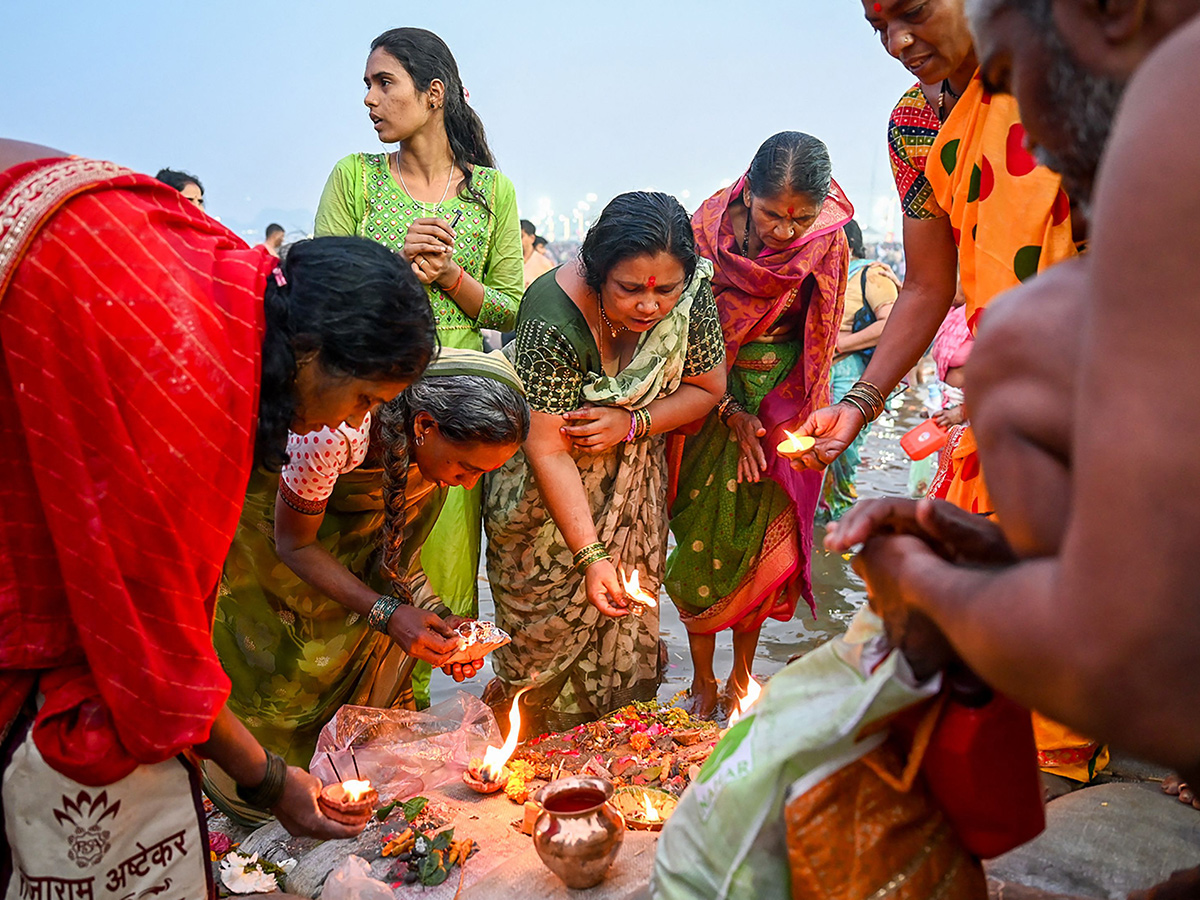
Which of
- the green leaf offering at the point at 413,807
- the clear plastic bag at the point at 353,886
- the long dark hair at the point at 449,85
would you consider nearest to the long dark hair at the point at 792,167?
the long dark hair at the point at 449,85

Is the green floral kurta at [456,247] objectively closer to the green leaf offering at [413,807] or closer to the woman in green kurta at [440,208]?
the woman in green kurta at [440,208]

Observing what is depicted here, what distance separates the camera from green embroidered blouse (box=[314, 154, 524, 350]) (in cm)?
398

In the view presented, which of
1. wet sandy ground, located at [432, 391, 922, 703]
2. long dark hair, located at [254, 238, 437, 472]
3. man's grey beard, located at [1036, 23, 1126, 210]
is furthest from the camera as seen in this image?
wet sandy ground, located at [432, 391, 922, 703]

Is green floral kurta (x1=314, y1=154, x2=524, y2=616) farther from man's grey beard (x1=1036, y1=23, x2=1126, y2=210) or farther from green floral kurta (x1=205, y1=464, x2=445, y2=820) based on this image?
man's grey beard (x1=1036, y1=23, x2=1126, y2=210)

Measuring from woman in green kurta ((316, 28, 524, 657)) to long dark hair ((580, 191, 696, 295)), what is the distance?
69 centimetres

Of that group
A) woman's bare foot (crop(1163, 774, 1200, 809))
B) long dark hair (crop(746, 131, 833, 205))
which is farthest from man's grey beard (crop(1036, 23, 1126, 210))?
long dark hair (crop(746, 131, 833, 205))

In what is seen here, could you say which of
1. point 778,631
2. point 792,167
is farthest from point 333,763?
point 778,631

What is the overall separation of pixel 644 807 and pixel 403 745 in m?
0.85

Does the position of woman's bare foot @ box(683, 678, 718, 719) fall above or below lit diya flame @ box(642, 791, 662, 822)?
below

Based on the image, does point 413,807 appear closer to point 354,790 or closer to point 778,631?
point 354,790

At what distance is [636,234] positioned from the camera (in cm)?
336

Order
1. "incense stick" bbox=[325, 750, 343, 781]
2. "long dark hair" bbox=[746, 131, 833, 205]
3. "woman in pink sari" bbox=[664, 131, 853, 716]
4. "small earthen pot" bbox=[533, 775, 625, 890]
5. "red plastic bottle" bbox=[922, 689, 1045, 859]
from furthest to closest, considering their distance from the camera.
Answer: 1. "woman in pink sari" bbox=[664, 131, 853, 716]
2. "long dark hair" bbox=[746, 131, 833, 205]
3. "incense stick" bbox=[325, 750, 343, 781]
4. "small earthen pot" bbox=[533, 775, 625, 890]
5. "red plastic bottle" bbox=[922, 689, 1045, 859]

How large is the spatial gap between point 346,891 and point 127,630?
1066 mm

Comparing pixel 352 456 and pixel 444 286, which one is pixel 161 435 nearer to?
pixel 352 456
